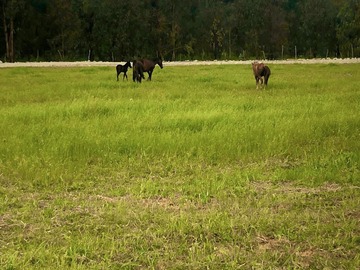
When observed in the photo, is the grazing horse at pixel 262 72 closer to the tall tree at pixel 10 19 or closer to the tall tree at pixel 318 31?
the tall tree at pixel 10 19

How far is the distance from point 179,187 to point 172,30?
60266 mm

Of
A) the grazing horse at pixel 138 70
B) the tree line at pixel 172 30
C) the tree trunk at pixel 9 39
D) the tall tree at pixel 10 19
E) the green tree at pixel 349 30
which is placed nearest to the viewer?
the grazing horse at pixel 138 70

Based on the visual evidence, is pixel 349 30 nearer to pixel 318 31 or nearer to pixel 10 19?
pixel 318 31

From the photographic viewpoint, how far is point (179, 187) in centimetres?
673

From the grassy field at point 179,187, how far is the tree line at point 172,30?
1866 inches

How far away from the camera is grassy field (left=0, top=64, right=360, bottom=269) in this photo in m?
4.70

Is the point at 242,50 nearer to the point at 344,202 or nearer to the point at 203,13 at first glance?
the point at 203,13

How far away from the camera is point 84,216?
5.68m

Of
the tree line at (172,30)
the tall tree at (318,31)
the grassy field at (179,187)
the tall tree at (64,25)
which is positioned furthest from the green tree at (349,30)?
the grassy field at (179,187)

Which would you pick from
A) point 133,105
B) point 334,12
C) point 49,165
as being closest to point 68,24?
point 334,12

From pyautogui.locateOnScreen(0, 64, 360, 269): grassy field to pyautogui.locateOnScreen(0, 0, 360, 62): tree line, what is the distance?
47.4 metres

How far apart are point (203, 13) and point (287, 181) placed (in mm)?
67671

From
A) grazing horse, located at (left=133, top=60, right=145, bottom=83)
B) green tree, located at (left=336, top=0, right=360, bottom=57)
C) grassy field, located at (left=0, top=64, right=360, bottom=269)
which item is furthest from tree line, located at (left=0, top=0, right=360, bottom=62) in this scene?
grassy field, located at (left=0, top=64, right=360, bottom=269)

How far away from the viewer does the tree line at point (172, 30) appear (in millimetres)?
59438
